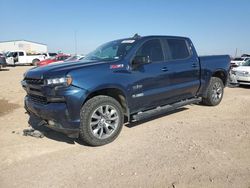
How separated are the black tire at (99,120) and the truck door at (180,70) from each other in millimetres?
1495

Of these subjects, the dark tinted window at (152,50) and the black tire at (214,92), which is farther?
the black tire at (214,92)

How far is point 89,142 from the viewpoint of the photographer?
4.39 meters

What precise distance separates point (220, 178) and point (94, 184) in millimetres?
1637

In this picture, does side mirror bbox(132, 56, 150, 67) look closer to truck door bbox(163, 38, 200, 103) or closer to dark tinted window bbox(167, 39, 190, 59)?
truck door bbox(163, 38, 200, 103)

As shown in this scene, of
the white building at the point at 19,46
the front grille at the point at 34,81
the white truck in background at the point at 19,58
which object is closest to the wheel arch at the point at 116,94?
the front grille at the point at 34,81

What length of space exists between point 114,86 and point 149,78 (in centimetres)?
89

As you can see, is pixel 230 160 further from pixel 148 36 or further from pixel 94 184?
pixel 148 36

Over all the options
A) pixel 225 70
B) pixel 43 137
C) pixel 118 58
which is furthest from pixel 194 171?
pixel 225 70

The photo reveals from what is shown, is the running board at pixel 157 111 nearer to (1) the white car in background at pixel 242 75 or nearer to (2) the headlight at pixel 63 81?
(2) the headlight at pixel 63 81

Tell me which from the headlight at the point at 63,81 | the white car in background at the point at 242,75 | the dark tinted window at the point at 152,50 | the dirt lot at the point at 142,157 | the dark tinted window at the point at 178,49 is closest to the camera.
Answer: the dirt lot at the point at 142,157

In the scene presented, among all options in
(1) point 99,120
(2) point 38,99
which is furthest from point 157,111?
(2) point 38,99

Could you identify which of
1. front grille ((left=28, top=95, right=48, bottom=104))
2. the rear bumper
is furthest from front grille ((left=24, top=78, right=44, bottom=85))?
the rear bumper

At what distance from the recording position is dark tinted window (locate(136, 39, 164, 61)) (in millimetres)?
5209

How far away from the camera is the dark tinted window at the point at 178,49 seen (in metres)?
5.85
